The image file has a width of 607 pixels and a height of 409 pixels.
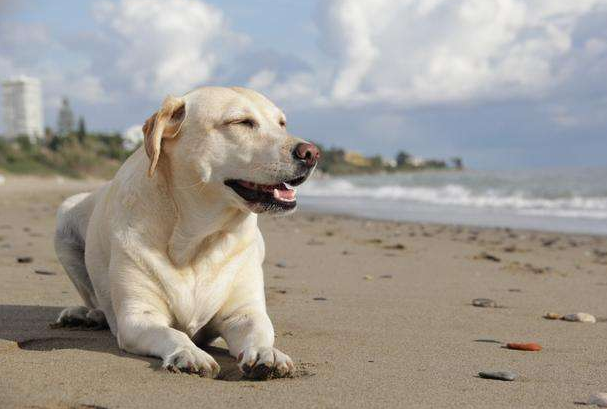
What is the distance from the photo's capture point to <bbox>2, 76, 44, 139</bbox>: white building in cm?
11206

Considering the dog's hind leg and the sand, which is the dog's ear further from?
the dog's hind leg

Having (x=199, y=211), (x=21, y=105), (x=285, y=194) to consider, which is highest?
(x=21, y=105)

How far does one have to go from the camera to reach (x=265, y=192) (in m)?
3.83

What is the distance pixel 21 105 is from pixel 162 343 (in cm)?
11916

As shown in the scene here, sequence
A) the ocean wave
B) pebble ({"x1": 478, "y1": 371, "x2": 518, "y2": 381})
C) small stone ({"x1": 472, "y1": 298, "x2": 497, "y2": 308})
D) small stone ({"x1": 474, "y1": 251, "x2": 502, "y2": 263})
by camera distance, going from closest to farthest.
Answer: pebble ({"x1": 478, "y1": 371, "x2": 518, "y2": 381}) → small stone ({"x1": 472, "y1": 298, "x2": 497, "y2": 308}) → small stone ({"x1": 474, "y1": 251, "x2": 502, "y2": 263}) → the ocean wave

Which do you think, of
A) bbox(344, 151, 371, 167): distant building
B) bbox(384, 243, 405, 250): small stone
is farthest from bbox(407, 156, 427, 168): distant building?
bbox(384, 243, 405, 250): small stone

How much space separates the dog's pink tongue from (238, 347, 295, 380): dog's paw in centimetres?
89

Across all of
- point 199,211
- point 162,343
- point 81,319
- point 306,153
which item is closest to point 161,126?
point 199,211

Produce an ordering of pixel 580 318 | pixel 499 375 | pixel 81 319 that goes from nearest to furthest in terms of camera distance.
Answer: pixel 499 375
pixel 81 319
pixel 580 318

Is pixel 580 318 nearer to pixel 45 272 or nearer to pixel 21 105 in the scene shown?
pixel 45 272

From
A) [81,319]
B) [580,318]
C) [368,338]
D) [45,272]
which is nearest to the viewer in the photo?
[368,338]

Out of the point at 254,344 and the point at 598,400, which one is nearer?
the point at 598,400

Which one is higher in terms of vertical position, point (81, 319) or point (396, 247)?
point (396, 247)

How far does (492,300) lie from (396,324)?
1319 millimetres
